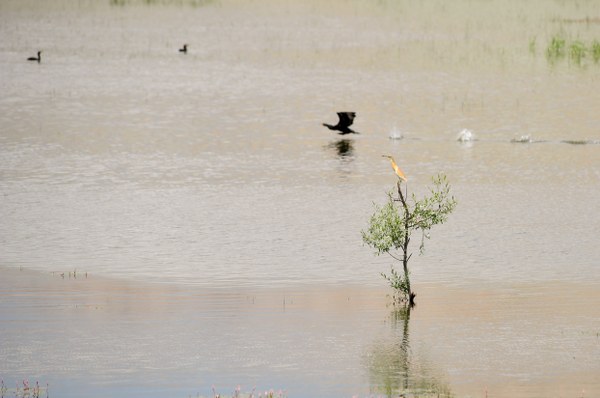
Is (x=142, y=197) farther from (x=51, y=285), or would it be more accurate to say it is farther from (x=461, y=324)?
(x=461, y=324)

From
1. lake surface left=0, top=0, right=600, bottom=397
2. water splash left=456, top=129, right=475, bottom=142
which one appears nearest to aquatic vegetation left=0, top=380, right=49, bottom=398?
lake surface left=0, top=0, right=600, bottom=397

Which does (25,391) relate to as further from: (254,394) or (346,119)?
(346,119)

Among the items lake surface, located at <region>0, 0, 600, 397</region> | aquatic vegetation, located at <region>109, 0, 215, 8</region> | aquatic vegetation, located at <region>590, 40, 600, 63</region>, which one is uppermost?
aquatic vegetation, located at <region>109, 0, 215, 8</region>

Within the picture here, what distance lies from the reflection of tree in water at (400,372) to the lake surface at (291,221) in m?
0.06

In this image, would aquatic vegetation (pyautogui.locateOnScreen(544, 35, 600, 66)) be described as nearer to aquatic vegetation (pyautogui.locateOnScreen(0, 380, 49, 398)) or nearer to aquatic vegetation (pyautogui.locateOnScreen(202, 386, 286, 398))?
aquatic vegetation (pyautogui.locateOnScreen(202, 386, 286, 398))

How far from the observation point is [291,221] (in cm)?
3834

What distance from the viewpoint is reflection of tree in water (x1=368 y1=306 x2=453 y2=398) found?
19.8 metres

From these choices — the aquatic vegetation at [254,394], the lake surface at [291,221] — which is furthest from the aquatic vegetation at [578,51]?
the aquatic vegetation at [254,394]

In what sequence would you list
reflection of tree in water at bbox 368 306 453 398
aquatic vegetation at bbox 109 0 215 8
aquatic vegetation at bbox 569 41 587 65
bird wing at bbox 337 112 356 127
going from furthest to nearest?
aquatic vegetation at bbox 109 0 215 8 → aquatic vegetation at bbox 569 41 587 65 → bird wing at bbox 337 112 356 127 → reflection of tree in water at bbox 368 306 453 398

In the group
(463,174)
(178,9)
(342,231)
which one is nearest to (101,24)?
(178,9)

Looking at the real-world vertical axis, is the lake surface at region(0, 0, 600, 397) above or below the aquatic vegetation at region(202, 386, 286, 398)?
above

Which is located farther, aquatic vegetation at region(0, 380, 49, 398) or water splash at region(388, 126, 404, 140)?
water splash at region(388, 126, 404, 140)

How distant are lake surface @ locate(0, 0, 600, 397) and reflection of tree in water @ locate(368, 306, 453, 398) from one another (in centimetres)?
6

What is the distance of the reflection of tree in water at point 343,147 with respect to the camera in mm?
55188
